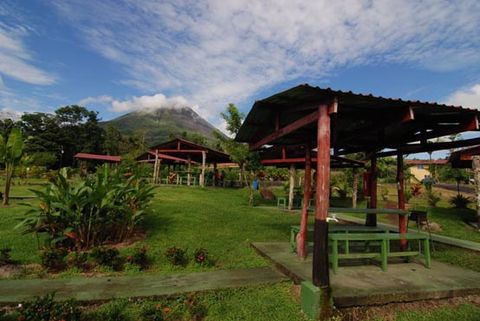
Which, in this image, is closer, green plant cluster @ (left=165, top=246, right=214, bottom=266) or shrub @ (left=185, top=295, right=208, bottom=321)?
shrub @ (left=185, top=295, right=208, bottom=321)

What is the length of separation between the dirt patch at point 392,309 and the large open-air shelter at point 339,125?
40 centimetres

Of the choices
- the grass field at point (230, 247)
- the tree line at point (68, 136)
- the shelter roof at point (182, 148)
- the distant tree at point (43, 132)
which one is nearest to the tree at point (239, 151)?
the shelter roof at point (182, 148)

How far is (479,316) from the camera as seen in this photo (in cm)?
363

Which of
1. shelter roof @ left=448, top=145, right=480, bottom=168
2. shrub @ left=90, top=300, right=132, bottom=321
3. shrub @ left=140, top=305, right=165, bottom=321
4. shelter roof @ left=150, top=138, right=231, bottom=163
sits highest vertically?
shelter roof @ left=150, top=138, right=231, bottom=163

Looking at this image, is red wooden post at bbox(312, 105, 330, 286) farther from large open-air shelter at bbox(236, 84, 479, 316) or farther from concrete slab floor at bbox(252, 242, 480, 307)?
concrete slab floor at bbox(252, 242, 480, 307)

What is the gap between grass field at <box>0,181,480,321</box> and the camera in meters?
3.61

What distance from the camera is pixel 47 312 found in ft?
9.66

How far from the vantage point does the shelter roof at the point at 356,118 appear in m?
4.07

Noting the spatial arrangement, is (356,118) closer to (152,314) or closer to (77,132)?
(152,314)

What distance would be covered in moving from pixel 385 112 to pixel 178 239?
525 cm

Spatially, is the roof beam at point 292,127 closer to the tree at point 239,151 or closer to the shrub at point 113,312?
the shrub at point 113,312

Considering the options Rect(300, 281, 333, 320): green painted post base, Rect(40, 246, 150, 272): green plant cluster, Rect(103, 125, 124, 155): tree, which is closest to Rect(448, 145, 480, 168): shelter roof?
Rect(300, 281, 333, 320): green painted post base

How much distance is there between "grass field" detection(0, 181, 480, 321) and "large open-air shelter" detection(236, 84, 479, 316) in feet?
2.82

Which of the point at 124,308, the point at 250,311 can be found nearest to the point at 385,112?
the point at 250,311
